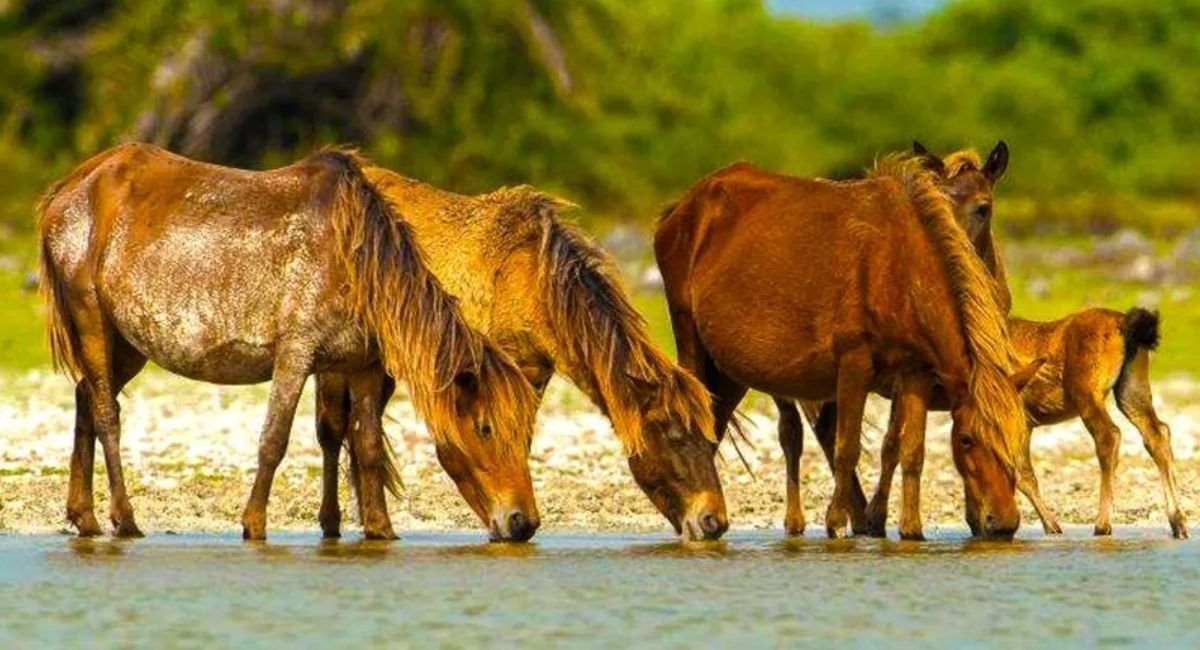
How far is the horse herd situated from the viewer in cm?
1244

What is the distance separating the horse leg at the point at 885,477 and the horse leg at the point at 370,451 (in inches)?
92.0

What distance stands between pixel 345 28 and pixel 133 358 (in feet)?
48.3

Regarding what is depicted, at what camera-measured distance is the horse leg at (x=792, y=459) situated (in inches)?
540

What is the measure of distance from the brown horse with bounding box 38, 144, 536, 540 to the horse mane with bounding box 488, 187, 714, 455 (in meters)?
0.38

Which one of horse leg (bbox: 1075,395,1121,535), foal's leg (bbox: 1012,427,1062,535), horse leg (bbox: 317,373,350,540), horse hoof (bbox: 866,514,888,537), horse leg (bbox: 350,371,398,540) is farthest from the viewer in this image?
horse leg (bbox: 1075,395,1121,535)

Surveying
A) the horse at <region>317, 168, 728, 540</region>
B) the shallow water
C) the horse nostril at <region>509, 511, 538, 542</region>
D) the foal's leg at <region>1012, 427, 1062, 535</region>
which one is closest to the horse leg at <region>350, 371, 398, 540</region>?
the shallow water

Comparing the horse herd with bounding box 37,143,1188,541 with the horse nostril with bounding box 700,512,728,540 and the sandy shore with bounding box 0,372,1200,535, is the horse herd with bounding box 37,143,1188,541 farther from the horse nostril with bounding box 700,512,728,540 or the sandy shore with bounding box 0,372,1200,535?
the sandy shore with bounding box 0,372,1200,535

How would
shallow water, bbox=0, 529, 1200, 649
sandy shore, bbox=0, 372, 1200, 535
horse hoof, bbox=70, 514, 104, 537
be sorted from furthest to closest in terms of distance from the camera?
sandy shore, bbox=0, 372, 1200, 535
horse hoof, bbox=70, 514, 104, 537
shallow water, bbox=0, 529, 1200, 649

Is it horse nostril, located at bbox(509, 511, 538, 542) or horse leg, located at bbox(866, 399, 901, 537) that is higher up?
horse leg, located at bbox(866, 399, 901, 537)

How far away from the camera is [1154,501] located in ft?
49.3

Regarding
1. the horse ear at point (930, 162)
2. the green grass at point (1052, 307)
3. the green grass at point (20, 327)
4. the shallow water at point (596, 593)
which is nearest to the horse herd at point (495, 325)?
the horse ear at point (930, 162)

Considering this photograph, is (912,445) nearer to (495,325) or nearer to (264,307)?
(495,325)

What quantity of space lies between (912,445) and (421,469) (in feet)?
11.8

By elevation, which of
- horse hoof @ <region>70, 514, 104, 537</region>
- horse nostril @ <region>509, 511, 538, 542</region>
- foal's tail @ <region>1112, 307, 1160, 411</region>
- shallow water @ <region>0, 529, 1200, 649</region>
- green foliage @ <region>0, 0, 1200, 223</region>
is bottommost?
shallow water @ <region>0, 529, 1200, 649</region>
